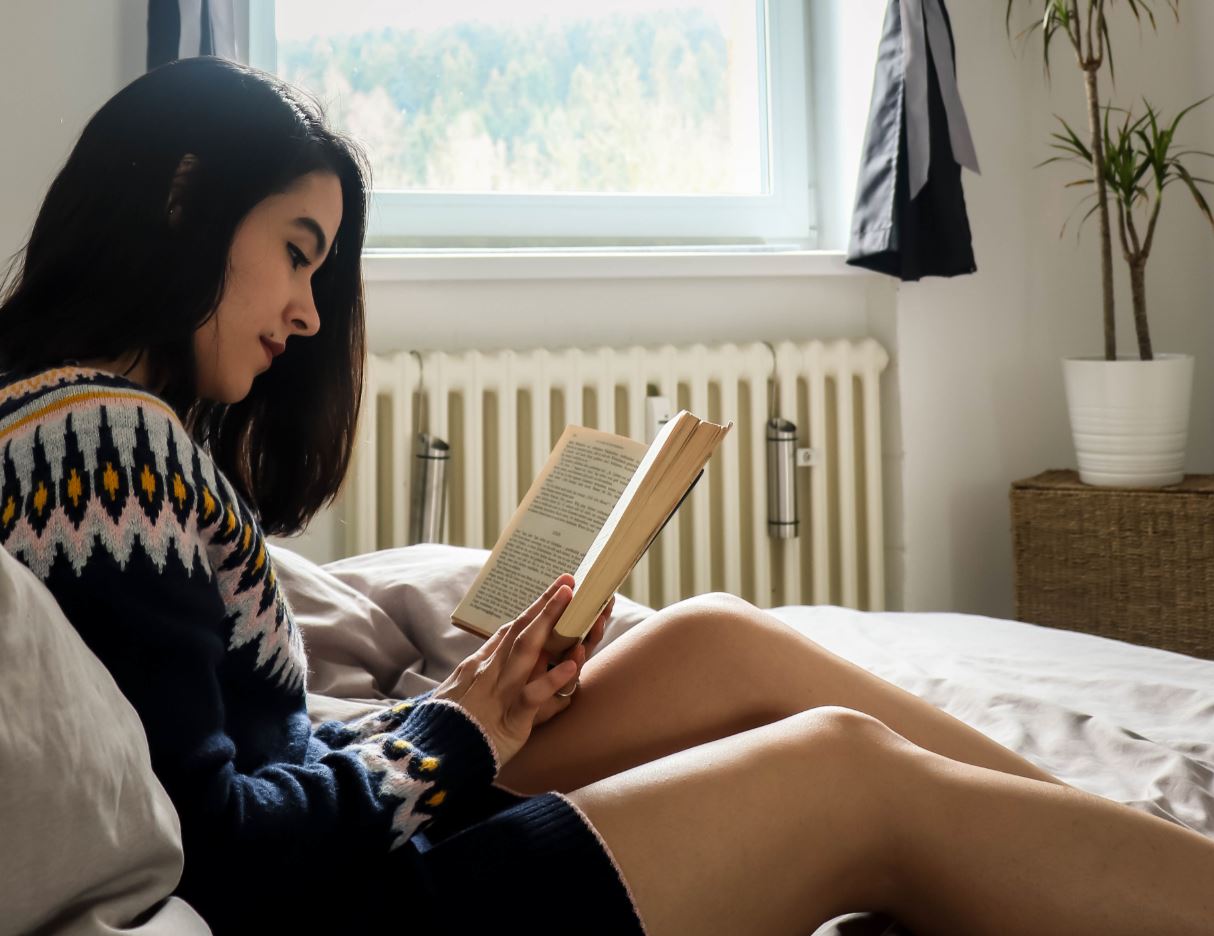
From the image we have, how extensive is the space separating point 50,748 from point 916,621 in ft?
4.15

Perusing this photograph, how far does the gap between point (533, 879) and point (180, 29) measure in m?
1.64

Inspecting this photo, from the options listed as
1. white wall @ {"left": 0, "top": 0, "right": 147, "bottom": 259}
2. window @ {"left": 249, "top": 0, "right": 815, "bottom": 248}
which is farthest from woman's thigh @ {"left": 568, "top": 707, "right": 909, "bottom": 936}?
window @ {"left": 249, "top": 0, "right": 815, "bottom": 248}

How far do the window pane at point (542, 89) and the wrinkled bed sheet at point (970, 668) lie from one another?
1.09 m

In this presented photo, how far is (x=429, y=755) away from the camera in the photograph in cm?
79

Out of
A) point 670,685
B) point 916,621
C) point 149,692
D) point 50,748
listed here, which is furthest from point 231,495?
point 916,621

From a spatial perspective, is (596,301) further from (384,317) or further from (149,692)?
(149,692)

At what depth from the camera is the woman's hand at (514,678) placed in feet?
2.75

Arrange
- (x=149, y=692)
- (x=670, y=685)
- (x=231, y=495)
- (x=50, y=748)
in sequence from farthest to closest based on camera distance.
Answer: (x=670, y=685)
(x=231, y=495)
(x=149, y=692)
(x=50, y=748)

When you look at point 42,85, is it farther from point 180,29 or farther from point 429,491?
point 429,491

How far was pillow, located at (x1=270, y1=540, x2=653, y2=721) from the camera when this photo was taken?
1304 millimetres

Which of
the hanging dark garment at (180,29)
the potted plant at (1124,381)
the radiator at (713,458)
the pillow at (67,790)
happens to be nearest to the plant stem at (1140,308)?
the potted plant at (1124,381)

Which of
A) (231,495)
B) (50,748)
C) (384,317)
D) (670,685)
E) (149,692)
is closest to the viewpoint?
(50,748)

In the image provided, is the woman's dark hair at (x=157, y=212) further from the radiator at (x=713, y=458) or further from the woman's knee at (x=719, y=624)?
the radiator at (x=713, y=458)

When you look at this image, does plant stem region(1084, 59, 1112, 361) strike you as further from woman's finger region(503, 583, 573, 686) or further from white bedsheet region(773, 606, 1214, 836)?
woman's finger region(503, 583, 573, 686)
